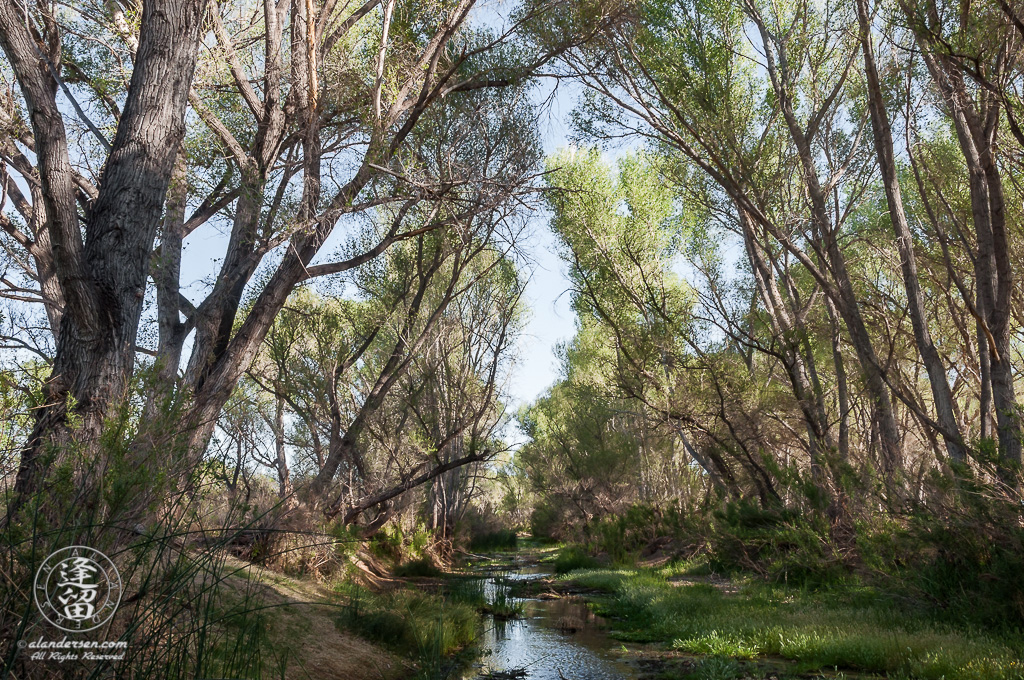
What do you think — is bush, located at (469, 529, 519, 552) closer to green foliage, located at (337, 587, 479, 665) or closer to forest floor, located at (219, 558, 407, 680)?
green foliage, located at (337, 587, 479, 665)

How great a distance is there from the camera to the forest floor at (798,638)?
14.2ft

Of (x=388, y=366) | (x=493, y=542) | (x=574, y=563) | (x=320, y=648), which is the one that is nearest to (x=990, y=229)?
(x=320, y=648)

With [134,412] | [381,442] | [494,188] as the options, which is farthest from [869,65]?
[381,442]

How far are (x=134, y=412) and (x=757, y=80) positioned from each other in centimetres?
1189

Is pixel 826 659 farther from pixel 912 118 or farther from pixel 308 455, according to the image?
pixel 308 455

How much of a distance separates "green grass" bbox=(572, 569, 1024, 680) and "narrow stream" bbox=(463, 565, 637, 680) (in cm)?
57

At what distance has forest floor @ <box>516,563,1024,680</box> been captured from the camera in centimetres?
434

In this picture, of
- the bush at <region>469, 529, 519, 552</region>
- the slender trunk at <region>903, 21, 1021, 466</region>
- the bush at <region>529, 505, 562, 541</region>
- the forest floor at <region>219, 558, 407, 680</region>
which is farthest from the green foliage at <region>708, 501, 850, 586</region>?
the bush at <region>529, 505, 562, 541</region>

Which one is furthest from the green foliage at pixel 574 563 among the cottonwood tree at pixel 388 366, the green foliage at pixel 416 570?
the cottonwood tree at pixel 388 366

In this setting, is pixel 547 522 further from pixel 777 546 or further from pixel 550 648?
pixel 550 648

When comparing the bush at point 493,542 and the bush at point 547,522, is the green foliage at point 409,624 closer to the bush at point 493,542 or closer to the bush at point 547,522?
the bush at point 493,542

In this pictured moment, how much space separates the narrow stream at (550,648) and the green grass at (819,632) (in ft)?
1.88

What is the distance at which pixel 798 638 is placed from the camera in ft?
18.4

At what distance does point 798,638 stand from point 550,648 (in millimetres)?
2879
